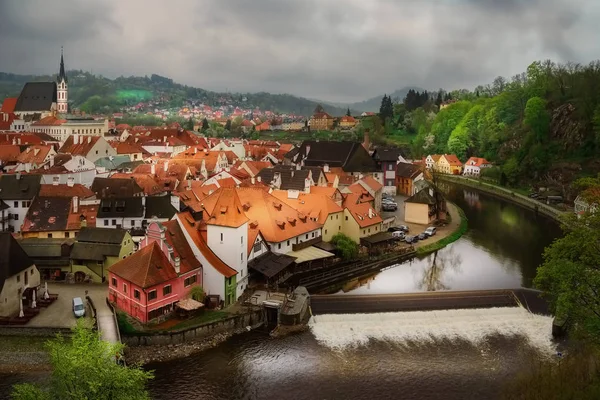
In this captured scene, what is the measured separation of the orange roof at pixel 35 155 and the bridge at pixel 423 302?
4832 cm

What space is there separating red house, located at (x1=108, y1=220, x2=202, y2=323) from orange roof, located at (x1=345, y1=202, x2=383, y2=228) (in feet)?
65.4

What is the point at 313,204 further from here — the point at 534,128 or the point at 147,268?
the point at 534,128

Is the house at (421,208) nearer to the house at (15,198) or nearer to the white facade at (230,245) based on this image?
the white facade at (230,245)

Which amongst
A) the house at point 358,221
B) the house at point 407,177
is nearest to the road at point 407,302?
the house at point 358,221

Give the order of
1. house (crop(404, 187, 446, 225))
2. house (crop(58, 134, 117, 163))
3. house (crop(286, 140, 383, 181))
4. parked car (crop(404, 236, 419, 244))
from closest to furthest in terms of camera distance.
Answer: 1. parked car (crop(404, 236, 419, 244))
2. house (crop(404, 187, 446, 225))
3. house (crop(58, 134, 117, 163))
4. house (crop(286, 140, 383, 181))

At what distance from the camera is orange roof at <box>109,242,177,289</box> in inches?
1323

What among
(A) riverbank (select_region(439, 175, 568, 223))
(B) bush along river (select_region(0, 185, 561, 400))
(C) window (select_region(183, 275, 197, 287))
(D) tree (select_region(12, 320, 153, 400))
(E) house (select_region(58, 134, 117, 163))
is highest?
(E) house (select_region(58, 134, 117, 163))

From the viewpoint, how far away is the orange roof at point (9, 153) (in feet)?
244

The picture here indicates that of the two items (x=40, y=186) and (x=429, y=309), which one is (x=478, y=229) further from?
(x=40, y=186)

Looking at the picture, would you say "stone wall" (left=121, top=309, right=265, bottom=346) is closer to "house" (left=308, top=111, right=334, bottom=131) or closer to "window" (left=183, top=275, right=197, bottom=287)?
"window" (left=183, top=275, right=197, bottom=287)

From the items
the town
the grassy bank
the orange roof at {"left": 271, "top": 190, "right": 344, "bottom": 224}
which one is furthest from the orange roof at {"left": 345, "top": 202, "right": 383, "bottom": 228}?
the grassy bank

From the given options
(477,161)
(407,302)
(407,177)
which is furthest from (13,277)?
(477,161)

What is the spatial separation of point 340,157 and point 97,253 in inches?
2022

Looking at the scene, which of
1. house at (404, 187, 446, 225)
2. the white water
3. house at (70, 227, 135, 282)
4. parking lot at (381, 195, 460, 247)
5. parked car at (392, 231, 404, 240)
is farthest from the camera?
house at (404, 187, 446, 225)
